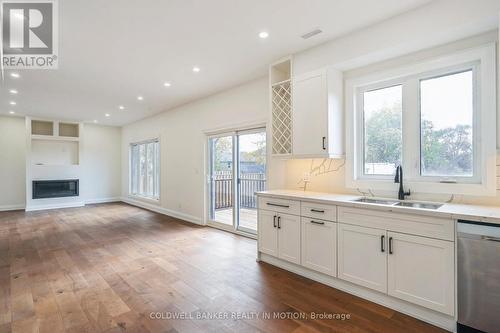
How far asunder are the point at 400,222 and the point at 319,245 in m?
0.89

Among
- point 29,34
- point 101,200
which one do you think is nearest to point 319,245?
point 29,34

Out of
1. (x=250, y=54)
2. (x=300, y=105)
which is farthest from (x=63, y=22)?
(x=300, y=105)

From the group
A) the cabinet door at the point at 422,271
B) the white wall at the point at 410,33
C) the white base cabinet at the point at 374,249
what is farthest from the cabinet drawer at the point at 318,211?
the white wall at the point at 410,33

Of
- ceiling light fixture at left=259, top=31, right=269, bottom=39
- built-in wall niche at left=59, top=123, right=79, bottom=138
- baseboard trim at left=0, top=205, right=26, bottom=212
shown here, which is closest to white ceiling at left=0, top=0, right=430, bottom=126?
ceiling light fixture at left=259, top=31, right=269, bottom=39

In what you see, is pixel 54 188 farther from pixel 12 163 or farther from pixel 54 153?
pixel 12 163

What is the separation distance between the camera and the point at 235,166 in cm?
509

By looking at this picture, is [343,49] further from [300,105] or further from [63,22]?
[63,22]

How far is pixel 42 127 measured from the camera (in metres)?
8.02

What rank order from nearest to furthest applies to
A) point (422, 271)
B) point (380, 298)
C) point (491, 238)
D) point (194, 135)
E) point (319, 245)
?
point (491, 238)
point (422, 271)
point (380, 298)
point (319, 245)
point (194, 135)

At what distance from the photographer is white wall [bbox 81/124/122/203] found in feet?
28.9

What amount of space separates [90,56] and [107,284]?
9.66 feet

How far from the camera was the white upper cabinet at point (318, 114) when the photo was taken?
312cm

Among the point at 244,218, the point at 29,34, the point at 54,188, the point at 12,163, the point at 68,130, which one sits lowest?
the point at 244,218

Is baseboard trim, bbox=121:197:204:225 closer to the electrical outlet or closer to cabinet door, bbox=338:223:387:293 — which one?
the electrical outlet
